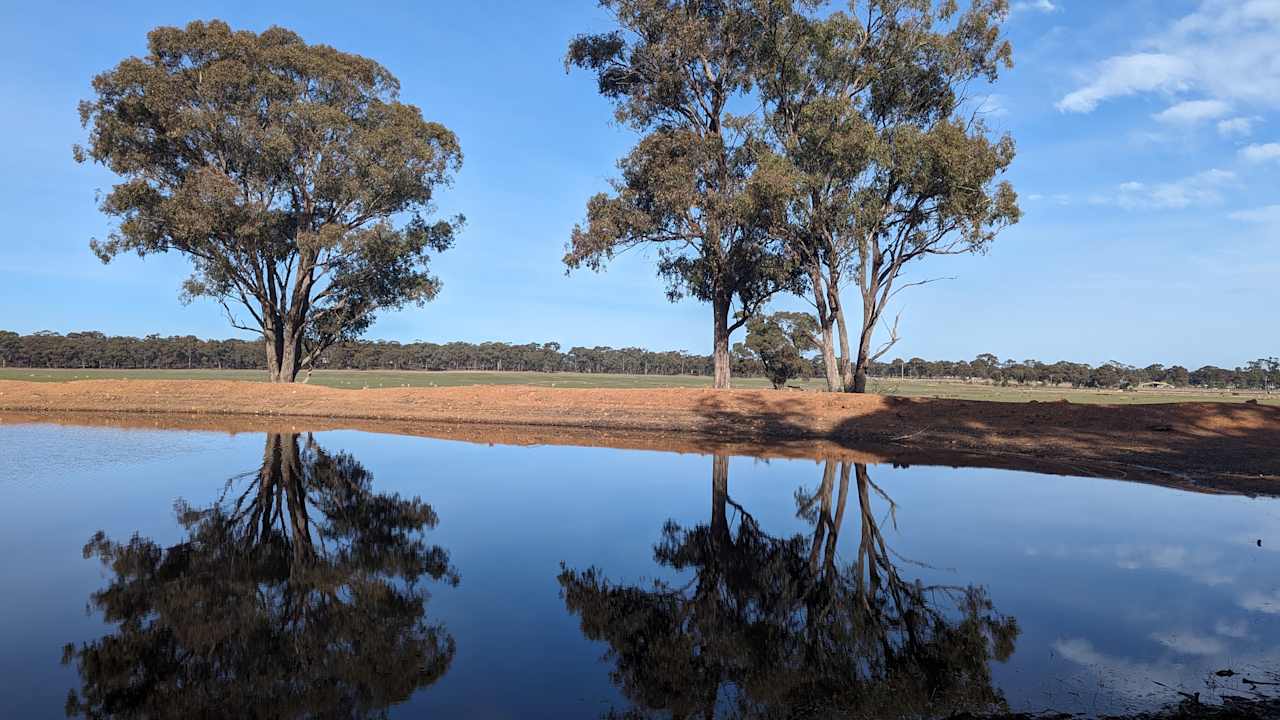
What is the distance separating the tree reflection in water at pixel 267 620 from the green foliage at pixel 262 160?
29.9 meters

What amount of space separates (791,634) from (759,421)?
22.0m

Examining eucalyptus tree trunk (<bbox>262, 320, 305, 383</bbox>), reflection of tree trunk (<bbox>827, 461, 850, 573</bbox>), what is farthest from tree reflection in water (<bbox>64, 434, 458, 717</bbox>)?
eucalyptus tree trunk (<bbox>262, 320, 305, 383</bbox>)

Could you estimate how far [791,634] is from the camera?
6879mm

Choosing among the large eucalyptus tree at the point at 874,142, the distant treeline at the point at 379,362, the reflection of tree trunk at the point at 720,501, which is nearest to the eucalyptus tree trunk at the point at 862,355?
the large eucalyptus tree at the point at 874,142

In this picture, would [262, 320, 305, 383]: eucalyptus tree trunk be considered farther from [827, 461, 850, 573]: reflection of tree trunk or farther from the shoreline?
[827, 461, 850, 573]: reflection of tree trunk

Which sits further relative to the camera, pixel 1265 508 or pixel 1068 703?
pixel 1265 508

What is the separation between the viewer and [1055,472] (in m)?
19.1

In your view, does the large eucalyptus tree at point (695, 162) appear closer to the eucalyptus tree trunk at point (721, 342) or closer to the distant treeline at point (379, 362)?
the eucalyptus tree trunk at point (721, 342)

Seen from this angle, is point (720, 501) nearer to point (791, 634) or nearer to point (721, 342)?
point (791, 634)

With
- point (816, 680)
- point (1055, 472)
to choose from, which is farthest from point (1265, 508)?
point (816, 680)

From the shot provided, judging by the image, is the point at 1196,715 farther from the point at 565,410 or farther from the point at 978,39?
the point at 978,39

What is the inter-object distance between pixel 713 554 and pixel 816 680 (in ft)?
13.5

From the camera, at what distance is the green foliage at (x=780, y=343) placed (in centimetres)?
5912

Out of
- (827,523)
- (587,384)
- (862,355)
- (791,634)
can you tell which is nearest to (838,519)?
(827,523)
